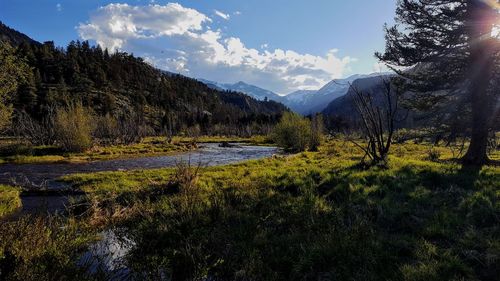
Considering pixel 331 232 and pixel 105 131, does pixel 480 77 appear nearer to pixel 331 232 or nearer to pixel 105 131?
pixel 331 232

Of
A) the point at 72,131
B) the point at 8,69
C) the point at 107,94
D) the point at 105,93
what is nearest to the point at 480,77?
the point at 8,69

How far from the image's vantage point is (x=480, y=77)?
62.1 feet

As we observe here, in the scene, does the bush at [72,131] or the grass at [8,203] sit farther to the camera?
the bush at [72,131]

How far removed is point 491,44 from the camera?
60.3ft

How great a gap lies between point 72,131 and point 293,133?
119 ft

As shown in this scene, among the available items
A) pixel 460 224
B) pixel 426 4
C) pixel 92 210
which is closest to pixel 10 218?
pixel 92 210

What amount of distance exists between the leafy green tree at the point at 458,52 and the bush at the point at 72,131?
159 feet

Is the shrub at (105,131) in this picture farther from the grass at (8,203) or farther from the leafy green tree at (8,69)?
the grass at (8,203)

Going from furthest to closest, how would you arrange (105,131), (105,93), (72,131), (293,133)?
(105,93)
(105,131)
(293,133)
(72,131)

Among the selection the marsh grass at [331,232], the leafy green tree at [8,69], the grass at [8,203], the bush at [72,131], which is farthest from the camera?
the bush at [72,131]

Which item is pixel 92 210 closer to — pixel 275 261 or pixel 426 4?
pixel 275 261

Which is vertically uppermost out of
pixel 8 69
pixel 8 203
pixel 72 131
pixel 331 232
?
pixel 8 69

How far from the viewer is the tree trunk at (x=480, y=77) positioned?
1847cm

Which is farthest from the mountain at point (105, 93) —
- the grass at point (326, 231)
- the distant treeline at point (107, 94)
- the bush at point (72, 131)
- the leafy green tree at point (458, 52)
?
the grass at point (326, 231)
